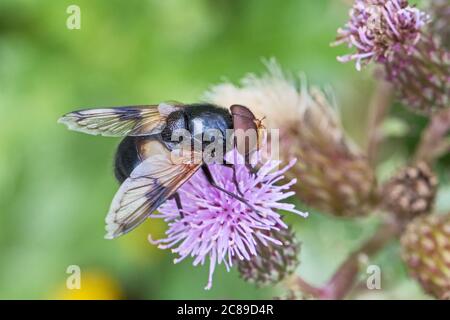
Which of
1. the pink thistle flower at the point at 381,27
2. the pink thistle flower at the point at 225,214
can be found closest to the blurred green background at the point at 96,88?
the pink thistle flower at the point at 381,27

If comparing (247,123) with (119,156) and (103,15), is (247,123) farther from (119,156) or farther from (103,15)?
(103,15)

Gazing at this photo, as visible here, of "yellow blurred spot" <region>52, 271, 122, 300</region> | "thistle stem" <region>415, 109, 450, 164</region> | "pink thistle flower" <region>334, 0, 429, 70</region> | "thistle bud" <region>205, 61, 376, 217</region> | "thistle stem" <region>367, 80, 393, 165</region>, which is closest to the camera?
"pink thistle flower" <region>334, 0, 429, 70</region>

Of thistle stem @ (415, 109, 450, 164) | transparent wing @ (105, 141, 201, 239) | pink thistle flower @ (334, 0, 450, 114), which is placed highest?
pink thistle flower @ (334, 0, 450, 114)

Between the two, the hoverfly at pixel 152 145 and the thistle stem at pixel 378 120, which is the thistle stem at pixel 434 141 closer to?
the thistle stem at pixel 378 120

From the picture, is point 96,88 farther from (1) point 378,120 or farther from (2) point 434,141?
(2) point 434,141

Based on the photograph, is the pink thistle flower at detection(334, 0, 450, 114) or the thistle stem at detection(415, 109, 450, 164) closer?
the pink thistle flower at detection(334, 0, 450, 114)

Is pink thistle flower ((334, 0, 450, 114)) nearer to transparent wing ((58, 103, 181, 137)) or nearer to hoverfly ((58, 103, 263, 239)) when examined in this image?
hoverfly ((58, 103, 263, 239))

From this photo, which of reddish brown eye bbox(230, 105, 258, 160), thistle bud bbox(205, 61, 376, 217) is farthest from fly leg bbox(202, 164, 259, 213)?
thistle bud bbox(205, 61, 376, 217)
